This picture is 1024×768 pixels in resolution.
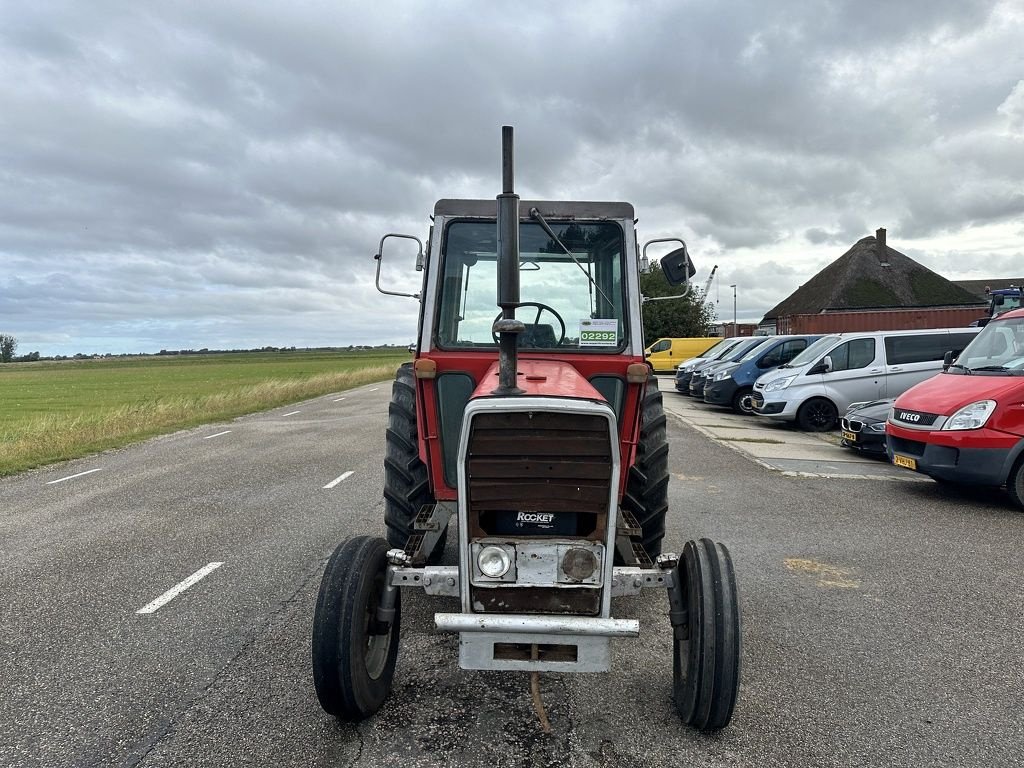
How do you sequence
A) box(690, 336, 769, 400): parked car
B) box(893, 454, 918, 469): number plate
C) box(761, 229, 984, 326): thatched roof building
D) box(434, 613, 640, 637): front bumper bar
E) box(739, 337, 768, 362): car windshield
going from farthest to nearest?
1. box(761, 229, 984, 326): thatched roof building
2. box(690, 336, 769, 400): parked car
3. box(739, 337, 768, 362): car windshield
4. box(893, 454, 918, 469): number plate
5. box(434, 613, 640, 637): front bumper bar

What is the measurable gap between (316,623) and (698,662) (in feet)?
5.07

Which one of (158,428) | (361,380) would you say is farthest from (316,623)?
(361,380)

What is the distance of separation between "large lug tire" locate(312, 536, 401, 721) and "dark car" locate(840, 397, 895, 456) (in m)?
8.16

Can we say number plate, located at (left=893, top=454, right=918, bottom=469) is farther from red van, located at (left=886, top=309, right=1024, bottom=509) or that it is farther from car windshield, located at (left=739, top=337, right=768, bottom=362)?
car windshield, located at (left=739, top=337, right=768, bottom=362)

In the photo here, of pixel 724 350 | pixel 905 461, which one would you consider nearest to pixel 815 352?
pixel 905 461

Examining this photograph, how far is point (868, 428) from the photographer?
9273 mm

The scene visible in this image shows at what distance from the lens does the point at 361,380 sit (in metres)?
34.6

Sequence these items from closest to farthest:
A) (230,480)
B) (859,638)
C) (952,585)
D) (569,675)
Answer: (569,675)
(859,638)
(952,585)
(230,480)

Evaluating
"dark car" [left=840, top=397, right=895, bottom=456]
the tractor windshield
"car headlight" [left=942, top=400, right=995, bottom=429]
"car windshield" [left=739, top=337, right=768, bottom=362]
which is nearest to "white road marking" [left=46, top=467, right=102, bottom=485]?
the tractor windshield

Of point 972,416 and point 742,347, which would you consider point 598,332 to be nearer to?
point 972,416

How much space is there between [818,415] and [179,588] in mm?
11373

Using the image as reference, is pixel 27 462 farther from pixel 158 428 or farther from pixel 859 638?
pixel 859 638

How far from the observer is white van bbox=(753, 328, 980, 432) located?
1216 centimetres

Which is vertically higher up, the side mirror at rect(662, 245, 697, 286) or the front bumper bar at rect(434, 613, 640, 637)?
the side mirror at rect(662, 245, 697, 286)
